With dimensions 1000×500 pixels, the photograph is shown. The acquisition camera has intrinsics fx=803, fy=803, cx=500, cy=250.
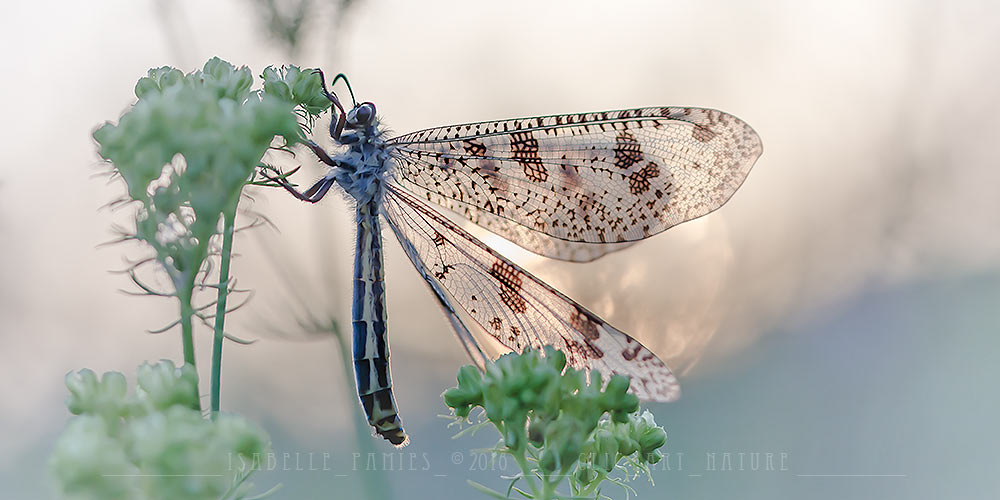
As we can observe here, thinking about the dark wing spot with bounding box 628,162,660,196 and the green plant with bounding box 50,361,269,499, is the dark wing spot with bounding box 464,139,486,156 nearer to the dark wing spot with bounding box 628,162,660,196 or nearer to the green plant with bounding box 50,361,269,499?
the dark wing spot with bounding box 628,162,660,196

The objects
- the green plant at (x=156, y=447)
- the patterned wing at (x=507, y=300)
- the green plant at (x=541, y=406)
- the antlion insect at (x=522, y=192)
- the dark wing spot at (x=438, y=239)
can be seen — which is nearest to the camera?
the green plant at (x=156, y=447)

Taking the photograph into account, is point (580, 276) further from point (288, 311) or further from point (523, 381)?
point (523, 381)

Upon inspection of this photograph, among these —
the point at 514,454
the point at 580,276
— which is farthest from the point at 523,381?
the point at 580,276

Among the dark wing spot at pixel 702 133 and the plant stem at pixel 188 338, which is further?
the dark wing spot at pixel 702 133

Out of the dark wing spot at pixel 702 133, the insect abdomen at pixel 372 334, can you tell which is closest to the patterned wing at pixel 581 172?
the dark wing spot at pixel 702 133

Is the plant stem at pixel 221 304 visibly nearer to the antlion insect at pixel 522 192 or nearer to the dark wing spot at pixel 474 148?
the antlion insect at pixel 522 192

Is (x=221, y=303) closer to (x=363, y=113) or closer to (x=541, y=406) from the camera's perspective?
(x=541, y=406)

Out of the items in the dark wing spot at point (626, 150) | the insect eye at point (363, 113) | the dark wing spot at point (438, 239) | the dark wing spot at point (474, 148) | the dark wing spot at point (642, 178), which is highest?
the insect eye at point (363, 113)
